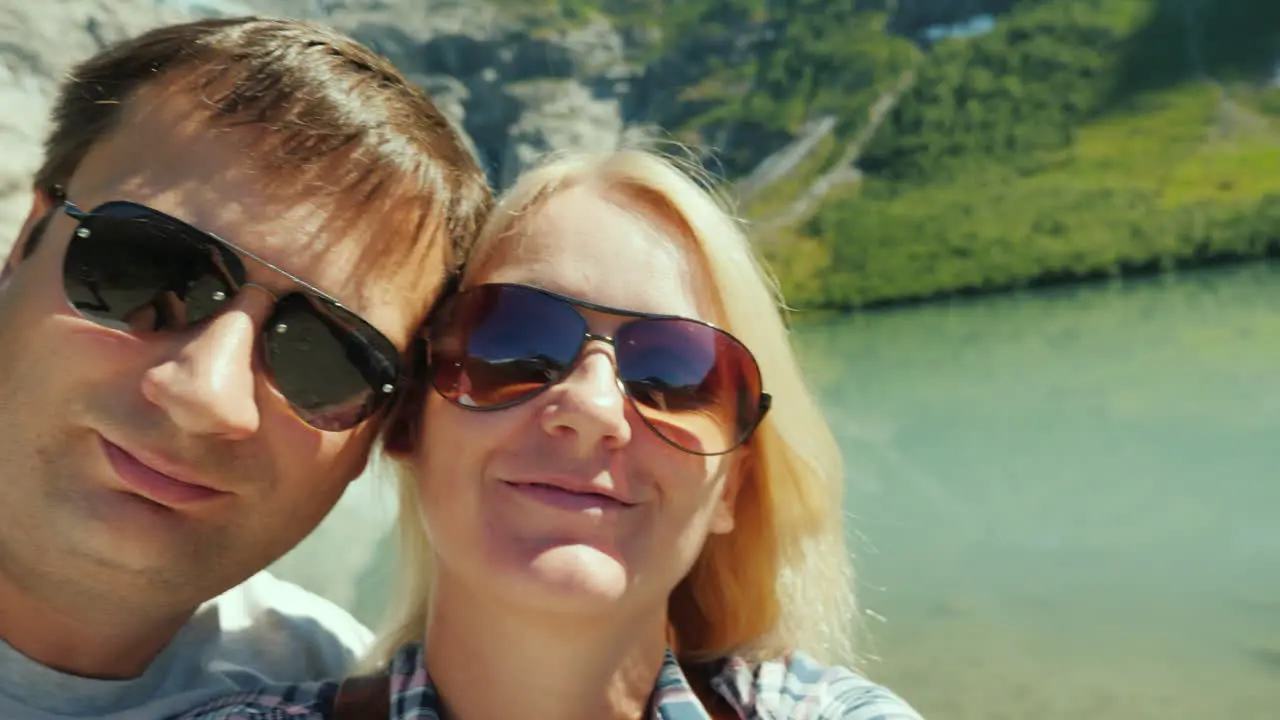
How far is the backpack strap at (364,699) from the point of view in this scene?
1481mm

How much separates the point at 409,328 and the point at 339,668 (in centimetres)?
73

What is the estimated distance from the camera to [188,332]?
137 centimetres

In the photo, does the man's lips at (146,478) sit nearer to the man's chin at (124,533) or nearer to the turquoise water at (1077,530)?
the man's chin at (124,533)

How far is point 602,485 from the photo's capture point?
1370 millimetres

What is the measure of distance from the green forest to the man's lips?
35.7 m

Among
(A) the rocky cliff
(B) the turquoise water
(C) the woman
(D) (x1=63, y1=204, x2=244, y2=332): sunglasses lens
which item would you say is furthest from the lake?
(A) the rocky cliff

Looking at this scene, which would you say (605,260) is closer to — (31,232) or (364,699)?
(364,699)

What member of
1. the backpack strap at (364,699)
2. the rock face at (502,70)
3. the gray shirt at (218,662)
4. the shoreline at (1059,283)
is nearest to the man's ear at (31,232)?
the gray shirt at (218,662)

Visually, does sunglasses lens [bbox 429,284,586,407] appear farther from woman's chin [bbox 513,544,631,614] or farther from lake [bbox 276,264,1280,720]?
lake [bbox 276,264,1280,720]

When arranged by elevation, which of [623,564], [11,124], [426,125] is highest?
[426,125]

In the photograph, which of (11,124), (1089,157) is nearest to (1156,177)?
(1089,157)

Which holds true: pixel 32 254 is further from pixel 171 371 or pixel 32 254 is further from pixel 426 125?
pixel 426 125

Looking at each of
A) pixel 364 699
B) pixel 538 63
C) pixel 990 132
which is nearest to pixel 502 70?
pixel 538 63

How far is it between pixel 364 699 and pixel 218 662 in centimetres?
31
